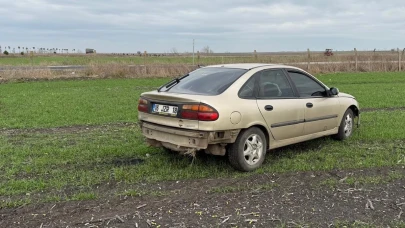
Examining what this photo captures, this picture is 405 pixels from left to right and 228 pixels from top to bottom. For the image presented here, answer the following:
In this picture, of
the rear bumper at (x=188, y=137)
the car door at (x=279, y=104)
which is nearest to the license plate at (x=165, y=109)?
the rear bumper at (x=188, y=137)

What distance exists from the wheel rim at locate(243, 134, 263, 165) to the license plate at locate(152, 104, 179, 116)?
109 centimetres

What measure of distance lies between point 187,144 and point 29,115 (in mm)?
6784

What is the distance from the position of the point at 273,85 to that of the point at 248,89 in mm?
611

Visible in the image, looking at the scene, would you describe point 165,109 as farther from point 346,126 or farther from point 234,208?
point 346,126

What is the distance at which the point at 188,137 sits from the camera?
5.27 meters

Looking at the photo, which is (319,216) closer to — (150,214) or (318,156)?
(150,214)

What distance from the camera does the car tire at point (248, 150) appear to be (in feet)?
17.7

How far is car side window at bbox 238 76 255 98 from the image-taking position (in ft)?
18.4

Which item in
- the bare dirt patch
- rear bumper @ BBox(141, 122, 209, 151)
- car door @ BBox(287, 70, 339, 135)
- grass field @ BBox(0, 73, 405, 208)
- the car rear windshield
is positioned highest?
the car rear windshield

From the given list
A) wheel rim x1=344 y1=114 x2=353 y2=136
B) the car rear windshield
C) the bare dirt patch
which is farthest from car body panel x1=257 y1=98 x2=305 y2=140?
wheel rim x1=344 y1=114 x2=353 y2=136

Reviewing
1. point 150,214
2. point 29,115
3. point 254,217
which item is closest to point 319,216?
point 254,217

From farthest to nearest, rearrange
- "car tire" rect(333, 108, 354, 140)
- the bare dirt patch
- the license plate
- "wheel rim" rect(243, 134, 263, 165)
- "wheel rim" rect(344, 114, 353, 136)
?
"wheel rim" rect(344, 114, 353, 136)
"car tire" rect(333, 108, 354, 140)
"wheel rim" rect(243, 134, 263, 165)
the license plate
the bare dirt patch

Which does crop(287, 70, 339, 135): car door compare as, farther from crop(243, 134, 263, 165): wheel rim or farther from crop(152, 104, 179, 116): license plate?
crop(152, 104, 179, 116): license plate

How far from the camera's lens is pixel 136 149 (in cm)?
682
